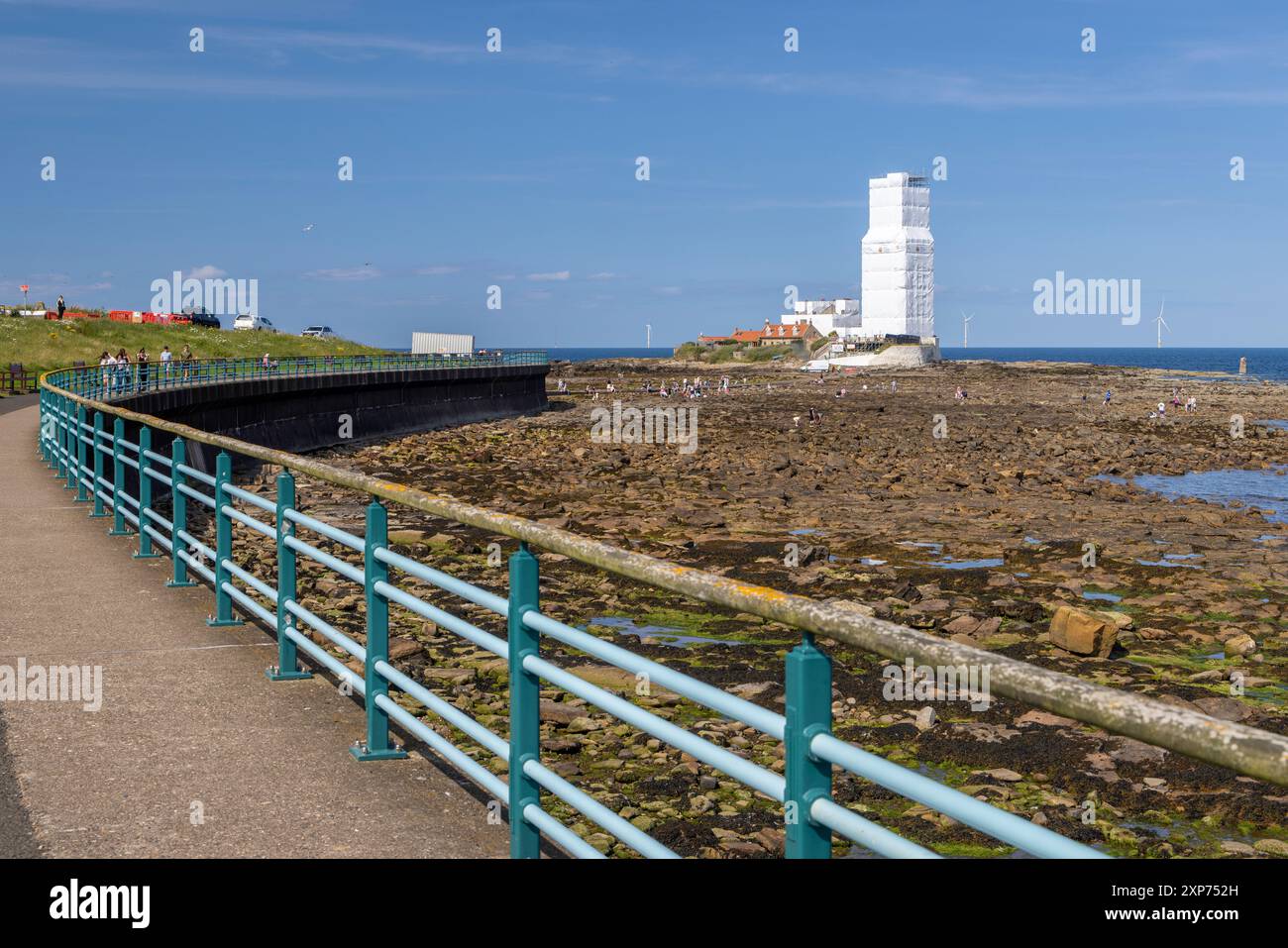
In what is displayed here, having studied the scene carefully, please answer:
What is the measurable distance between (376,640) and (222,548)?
3501 mm

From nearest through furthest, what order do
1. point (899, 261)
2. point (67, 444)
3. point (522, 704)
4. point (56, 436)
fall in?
1. point (522, 704)
2. point (67, 444)
3. point (56, 436)
4. point (899, 261)

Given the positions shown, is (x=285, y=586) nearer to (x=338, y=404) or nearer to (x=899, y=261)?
(x=338, y=404)

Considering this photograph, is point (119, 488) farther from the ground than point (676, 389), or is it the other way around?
point (676, 389)

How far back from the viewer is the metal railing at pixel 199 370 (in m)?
31.9

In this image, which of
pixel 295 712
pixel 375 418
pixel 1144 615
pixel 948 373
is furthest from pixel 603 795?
pixel 948 373

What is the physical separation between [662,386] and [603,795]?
8972 centimetres

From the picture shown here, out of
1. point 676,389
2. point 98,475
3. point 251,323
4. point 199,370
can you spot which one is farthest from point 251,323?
point 98,475

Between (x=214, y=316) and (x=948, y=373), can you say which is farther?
(x=948, y=373)

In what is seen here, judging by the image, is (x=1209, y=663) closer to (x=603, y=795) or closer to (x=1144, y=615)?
(x=1144, y=615)

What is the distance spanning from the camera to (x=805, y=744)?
11.1 feet

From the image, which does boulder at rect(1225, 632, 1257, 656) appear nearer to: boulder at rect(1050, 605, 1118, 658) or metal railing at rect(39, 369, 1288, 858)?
boulder at rect(1050, 605, 1118, 658)

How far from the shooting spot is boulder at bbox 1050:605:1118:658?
13734mm

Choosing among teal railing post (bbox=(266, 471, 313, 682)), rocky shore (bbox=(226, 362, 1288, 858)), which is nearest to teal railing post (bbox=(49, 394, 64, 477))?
rocky shore (bbox=(226, 362, 1288, 858))
